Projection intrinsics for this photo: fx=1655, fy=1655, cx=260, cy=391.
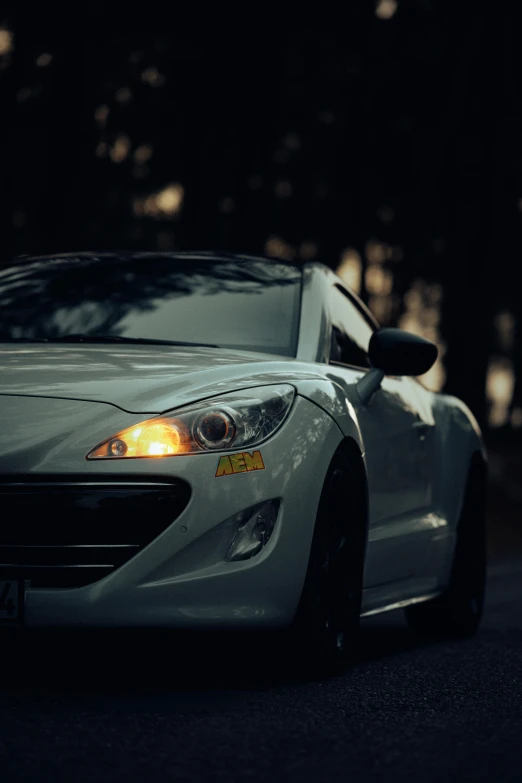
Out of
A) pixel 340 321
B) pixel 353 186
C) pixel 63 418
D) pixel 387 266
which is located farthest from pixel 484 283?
pixel 63 418

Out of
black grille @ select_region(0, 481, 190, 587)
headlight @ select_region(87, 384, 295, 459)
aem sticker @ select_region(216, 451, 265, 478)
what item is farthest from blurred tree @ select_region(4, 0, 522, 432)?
black grille @ select_region(0, 481, 190, 587)

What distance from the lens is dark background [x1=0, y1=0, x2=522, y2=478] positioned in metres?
13.8

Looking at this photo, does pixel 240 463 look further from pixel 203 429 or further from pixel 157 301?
pixel 157 301

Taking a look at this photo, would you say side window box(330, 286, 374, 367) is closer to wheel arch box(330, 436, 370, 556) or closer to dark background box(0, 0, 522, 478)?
wheel arch box(330, 436, 370, 556)

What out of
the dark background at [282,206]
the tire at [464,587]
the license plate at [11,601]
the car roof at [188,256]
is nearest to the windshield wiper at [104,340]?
the car roof at [188,256]

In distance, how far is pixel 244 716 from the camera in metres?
4.93

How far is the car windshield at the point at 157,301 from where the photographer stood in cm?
649

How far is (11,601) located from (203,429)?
0.81 metres

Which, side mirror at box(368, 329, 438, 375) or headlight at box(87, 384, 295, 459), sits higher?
headlight at box(87, 384, 295, 459)

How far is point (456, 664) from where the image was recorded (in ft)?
21.9

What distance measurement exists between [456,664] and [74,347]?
204 centimetres

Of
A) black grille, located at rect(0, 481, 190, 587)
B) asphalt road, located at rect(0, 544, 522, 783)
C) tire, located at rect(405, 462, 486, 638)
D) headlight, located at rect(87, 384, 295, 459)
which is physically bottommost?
tire, located at rect(405, 462, 486, 638)

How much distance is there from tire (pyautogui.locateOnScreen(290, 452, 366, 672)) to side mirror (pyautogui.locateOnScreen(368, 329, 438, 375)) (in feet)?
2.24

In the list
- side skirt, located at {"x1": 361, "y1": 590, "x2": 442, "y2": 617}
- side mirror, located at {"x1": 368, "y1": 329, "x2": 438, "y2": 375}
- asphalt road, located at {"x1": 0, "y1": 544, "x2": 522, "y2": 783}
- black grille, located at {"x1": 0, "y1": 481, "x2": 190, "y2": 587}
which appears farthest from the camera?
side mirror, located at {"x1": 368, "y1": 329, "x2": 438, "y2": 375}
